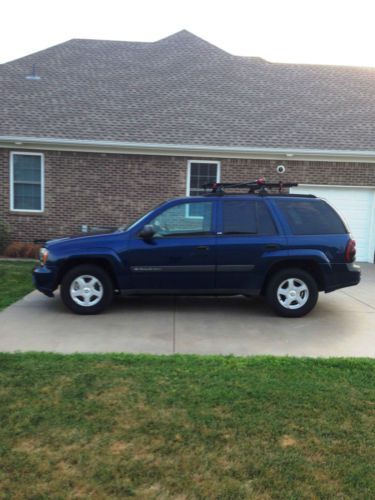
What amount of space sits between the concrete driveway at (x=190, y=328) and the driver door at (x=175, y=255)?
470 mm

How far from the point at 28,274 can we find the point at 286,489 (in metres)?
8.23

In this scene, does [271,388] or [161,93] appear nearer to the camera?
[271,388]

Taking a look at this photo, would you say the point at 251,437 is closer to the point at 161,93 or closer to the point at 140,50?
the point at 161,93

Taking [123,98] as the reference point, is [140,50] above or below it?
above

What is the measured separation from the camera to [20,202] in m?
13.2

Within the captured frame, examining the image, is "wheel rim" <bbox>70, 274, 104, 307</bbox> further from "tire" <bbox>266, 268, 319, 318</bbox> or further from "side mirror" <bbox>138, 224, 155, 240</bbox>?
"tire" <bbox>266, 268, 319, 318</bbox>

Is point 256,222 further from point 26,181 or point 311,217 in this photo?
point 26,181

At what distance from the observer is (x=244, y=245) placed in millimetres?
6594

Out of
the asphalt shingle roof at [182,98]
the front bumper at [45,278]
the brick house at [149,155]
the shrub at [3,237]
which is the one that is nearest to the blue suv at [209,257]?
the front bumper at [45,278]

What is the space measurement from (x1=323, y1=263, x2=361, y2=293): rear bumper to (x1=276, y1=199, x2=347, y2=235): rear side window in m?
0.54

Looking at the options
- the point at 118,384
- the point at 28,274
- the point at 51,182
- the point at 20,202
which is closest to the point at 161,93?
the point at 51,182

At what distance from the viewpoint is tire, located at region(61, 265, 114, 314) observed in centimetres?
657

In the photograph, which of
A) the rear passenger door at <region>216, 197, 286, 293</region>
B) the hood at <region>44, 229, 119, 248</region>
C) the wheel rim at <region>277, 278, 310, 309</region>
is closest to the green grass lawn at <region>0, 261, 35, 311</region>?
the hood at <region>44, 229, 119, 248</region>

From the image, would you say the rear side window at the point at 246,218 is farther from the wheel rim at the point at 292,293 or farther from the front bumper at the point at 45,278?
the front bumper at the point at 45,278
